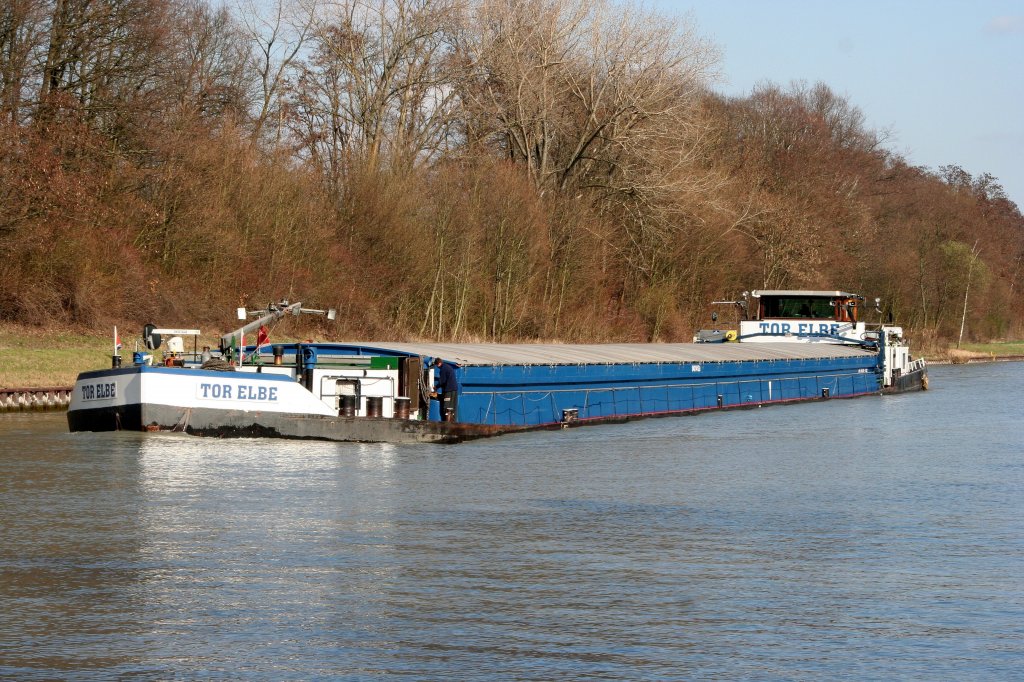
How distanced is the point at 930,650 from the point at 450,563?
18.1 feet

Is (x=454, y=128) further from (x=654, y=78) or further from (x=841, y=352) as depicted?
(x=841, y=352)

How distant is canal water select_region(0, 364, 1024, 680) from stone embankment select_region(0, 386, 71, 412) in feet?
22.0

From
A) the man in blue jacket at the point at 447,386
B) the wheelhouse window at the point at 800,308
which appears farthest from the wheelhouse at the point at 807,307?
the man in blue jacket at the point at 447,386

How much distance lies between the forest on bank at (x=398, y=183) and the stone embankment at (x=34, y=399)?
279 inches

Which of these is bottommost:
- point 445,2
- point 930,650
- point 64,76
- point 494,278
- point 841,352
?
point 930,650

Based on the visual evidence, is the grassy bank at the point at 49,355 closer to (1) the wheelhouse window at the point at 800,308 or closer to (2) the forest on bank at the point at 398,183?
(2) the forest on bank at the point at 398,183

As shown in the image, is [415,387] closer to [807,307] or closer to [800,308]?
[800,308]

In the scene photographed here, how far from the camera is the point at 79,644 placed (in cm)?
1141

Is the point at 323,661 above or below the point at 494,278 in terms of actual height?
below

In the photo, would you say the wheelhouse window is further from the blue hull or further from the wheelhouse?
the blue hull

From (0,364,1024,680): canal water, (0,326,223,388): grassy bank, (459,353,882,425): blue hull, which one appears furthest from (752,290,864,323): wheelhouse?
(0,364,1024,680): canal water

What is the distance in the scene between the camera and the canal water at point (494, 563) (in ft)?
37.1

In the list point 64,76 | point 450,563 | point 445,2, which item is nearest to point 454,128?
point 445,2

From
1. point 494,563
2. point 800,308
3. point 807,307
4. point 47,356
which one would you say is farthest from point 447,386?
point 807,307
